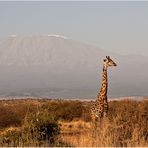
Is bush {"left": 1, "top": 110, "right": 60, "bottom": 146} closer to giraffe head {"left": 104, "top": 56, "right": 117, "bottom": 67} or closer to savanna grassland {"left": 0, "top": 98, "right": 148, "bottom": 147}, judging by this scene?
savanna grassland {"left": 0, "top": 98, "right": 148, "bottom": 147}

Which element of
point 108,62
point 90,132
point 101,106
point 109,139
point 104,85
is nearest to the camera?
point 109,139

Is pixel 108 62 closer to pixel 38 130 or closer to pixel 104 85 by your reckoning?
pixel 104 85

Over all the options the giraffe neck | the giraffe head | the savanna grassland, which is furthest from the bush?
the giraffe head

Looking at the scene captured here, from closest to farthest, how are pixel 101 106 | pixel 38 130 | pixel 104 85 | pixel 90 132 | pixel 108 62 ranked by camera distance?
1. pixel 38 130
2. pixel 90 132
3. pixel 101 106
4. pixel 104 85
5. pixel 108 62

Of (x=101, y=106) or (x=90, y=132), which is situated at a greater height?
(x=101, y=106)

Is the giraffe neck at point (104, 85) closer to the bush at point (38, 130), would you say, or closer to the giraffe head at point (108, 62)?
the giraffe head at point (108, 62)

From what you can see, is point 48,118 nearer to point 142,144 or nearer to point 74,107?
point 142,144

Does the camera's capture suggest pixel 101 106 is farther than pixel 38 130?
Yes


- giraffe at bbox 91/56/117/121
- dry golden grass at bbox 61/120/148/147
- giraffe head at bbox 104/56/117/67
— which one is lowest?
dry golden grass at bbox 61/120/148/147

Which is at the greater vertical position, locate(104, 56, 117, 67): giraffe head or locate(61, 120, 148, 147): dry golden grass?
locate(104, 56, 117, 67): giraffe head

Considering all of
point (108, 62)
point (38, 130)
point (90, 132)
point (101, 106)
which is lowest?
point (90, 132)

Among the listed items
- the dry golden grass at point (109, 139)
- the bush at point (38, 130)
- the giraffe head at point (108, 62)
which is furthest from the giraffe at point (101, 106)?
the bush at point (38, 130)

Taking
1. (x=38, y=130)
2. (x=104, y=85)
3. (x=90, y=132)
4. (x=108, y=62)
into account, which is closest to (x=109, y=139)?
(x=38, y=130)

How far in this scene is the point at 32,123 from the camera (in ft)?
49.6
